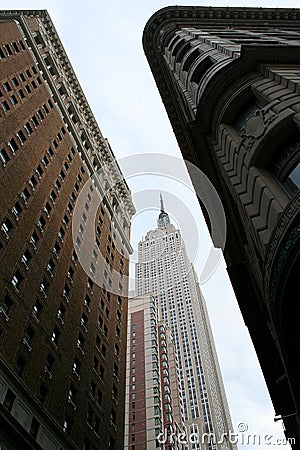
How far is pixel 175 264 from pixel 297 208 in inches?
6374

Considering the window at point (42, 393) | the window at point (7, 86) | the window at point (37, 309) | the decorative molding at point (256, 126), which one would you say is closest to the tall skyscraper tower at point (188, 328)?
the window at point (37, 309)

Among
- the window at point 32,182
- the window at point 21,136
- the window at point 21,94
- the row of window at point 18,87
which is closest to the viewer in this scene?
the window at point 32,182

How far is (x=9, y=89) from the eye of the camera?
1574 inches

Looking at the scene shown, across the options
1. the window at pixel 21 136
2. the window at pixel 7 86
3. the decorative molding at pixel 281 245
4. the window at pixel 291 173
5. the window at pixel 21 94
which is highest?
the window at pixel 21 94

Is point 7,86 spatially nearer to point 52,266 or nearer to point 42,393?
point 52,266

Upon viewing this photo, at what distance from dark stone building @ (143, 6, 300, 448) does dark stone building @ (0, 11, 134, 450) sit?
12.9 metres

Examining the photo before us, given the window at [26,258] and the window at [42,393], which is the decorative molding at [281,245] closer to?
the window at [42,393]

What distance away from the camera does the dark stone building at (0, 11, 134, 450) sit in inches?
952

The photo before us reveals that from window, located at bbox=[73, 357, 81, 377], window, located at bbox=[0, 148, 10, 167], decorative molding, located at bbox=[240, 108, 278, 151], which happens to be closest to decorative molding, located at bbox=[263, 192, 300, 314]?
decorative molding, located at bbox=[240, 108, 278, 151]

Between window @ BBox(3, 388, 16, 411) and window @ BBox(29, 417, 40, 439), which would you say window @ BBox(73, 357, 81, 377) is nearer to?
window @ BBox(29, 417, 40, 439)

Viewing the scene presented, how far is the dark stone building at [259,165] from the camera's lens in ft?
32.7

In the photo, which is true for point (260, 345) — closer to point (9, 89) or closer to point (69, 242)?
point (69, 242)

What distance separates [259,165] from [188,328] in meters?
137

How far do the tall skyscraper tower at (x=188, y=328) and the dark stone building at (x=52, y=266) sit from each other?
212ft
